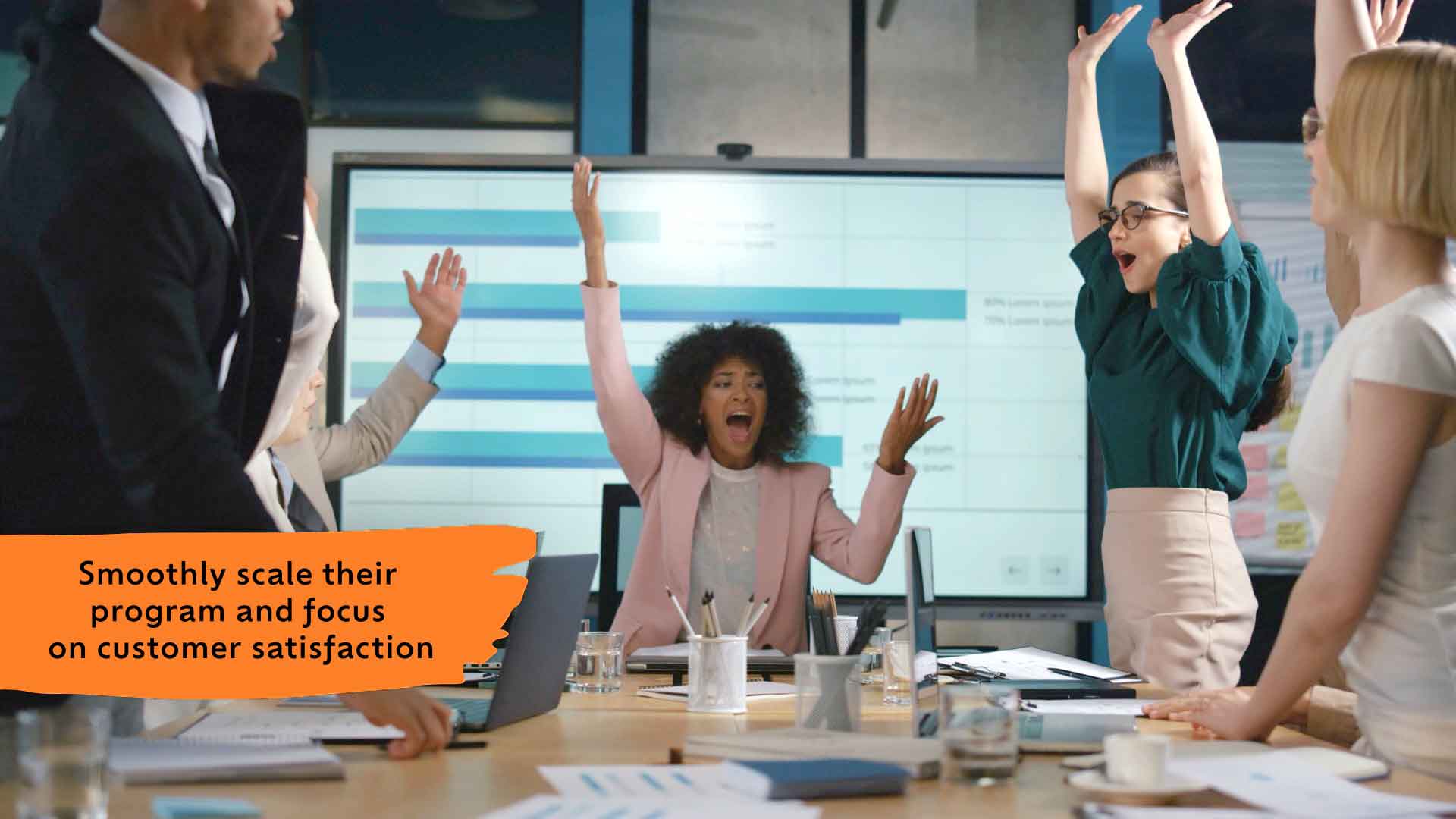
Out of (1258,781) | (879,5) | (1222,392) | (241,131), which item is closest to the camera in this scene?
(1258,781)

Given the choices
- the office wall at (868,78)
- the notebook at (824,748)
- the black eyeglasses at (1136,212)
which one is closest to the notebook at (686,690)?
the notebook at (824,748)

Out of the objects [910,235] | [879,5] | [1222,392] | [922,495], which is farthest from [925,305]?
[1222,392]

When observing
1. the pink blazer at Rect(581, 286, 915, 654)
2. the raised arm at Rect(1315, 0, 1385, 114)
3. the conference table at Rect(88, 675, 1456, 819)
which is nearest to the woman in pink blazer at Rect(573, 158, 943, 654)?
the pink blazer at Rect(581, 286, 915, 654)

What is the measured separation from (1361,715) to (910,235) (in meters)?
2.72

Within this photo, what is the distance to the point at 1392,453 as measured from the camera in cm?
138

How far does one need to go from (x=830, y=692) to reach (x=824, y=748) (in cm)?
20

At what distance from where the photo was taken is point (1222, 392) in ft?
8.07

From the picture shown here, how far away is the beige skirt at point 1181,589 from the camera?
244cm

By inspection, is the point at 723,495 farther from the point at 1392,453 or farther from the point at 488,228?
the point at 1392,453

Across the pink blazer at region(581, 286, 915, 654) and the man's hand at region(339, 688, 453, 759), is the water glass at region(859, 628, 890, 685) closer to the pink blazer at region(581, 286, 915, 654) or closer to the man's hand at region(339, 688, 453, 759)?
the pink blazer at region(581, 286, 915, 654)

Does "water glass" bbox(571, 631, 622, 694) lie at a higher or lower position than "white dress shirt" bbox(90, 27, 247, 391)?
lower

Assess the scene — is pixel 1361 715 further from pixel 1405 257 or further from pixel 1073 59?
pixel 1073 59

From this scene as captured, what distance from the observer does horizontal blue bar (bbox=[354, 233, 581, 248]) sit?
4027 millimetres

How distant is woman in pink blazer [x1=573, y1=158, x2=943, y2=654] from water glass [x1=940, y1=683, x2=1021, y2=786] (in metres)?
1.67
